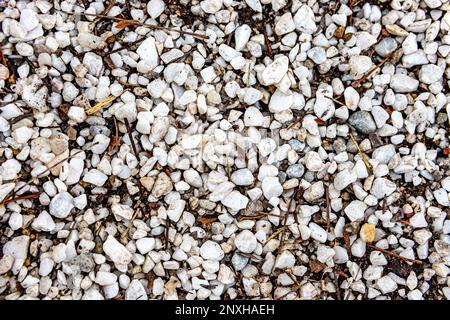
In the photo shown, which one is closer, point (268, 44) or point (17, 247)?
point (17, 247)

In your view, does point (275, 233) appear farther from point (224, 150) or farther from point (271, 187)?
point (224, 150)

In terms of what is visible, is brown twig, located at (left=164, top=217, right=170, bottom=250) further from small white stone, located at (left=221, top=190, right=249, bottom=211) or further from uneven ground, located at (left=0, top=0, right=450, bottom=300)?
small white stone, located at (left=221, top=190, right=249, bottom=211)

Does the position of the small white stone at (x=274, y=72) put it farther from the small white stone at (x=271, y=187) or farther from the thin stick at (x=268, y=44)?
the small white stone at (x=271, y=187)

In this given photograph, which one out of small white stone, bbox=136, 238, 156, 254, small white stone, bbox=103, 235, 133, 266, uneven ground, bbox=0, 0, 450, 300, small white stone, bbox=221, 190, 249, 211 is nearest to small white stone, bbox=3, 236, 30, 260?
uneven ground, bbox=0, 0, 450, 300

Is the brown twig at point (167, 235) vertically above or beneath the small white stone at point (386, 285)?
above

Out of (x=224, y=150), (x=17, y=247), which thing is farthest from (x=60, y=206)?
(x=224, y=150)

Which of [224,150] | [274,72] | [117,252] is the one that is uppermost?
[274,72]

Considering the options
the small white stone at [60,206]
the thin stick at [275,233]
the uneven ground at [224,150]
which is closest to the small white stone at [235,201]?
the uneven ground at [224,150]

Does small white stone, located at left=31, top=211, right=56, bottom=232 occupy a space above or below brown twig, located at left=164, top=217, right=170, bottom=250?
above

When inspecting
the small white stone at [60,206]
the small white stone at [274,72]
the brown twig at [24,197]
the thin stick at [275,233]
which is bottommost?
the thin stick at [275,233]
